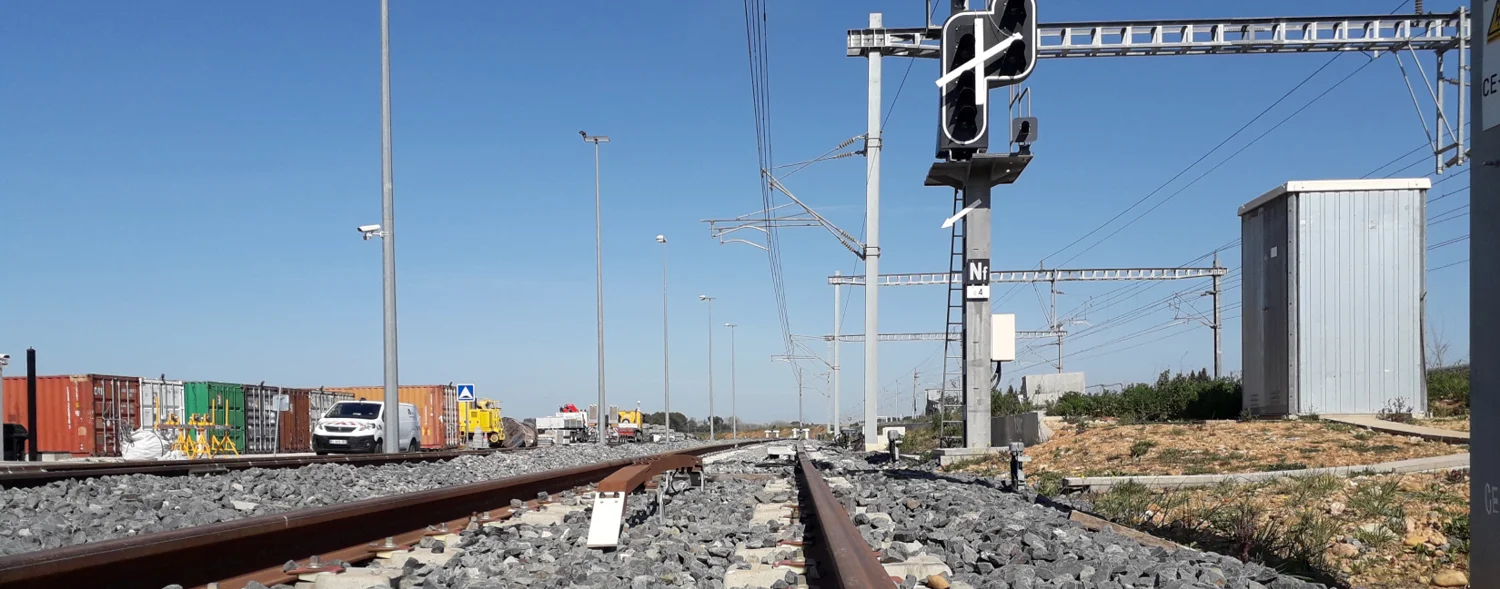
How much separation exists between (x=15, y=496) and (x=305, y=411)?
36.9 meters

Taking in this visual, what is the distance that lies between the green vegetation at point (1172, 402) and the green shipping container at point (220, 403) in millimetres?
28158

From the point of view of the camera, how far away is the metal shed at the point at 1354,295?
64.2ft

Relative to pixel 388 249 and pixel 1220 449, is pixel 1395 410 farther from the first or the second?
pixel 388 249

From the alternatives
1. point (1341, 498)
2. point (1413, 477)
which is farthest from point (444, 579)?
point (1413, 477)

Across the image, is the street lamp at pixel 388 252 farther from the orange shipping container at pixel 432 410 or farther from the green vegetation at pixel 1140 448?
the orange shipping container at pixel 432 410

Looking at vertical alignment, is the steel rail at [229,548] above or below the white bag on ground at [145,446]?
above

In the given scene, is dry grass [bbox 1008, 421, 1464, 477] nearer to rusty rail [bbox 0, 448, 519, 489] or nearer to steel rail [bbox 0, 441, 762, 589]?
steel rail [bbox 0, 441, 762, 589]

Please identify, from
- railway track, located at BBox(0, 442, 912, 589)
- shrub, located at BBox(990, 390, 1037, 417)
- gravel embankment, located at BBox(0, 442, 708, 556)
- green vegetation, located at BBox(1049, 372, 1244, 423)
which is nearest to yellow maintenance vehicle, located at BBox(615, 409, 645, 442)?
shrub, located at BBox(990, 390, 1037, 417)

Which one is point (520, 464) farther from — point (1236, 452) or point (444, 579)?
point (444, 579)

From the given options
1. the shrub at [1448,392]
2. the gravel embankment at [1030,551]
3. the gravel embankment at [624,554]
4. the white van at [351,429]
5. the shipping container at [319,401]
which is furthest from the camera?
the shipping container at [319,401]

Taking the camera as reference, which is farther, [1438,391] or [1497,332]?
[1438,391]

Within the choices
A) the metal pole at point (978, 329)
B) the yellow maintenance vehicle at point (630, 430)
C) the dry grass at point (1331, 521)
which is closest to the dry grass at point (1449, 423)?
the dry grass at point (1331, 521)

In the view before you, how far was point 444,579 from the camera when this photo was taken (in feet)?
18.0

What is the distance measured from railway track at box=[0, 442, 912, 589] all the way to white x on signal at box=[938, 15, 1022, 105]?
5509mm
